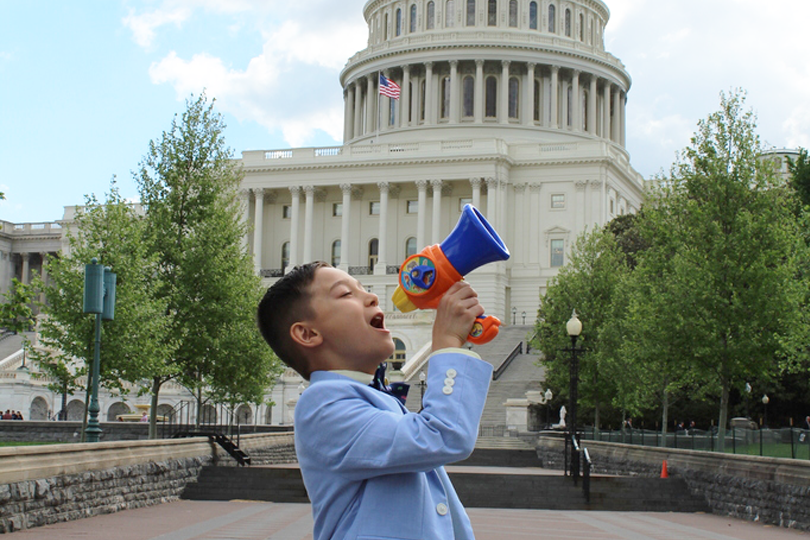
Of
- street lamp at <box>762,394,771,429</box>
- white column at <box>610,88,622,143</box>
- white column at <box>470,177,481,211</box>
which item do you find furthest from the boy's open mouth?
white column at <box>610,88,622,143</box>

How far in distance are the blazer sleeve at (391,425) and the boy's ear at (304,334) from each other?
0.67 feet

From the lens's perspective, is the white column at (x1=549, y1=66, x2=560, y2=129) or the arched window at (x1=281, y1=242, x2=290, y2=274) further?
the white column at (x1=549, y1=66, x2=560, y2=129)

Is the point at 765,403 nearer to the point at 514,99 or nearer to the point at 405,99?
the point at 514,99

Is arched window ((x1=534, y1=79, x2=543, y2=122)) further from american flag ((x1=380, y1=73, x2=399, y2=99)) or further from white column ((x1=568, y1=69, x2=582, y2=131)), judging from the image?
american flag ((x1=380, y1=73, x2=399, y2=99))

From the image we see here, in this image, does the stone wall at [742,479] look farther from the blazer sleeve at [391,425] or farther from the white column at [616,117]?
A: the white column at [616,117]

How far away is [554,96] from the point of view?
104875 millimetres

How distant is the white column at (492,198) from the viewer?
86.4 metres

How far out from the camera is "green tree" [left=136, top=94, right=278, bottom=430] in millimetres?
31469

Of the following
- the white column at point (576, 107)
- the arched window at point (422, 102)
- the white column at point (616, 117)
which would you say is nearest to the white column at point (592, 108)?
the white column at point (576, 107)

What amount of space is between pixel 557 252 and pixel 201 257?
5874cm

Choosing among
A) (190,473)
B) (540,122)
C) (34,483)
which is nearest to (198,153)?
(190,473)

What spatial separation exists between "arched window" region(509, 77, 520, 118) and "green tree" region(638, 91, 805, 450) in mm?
77119

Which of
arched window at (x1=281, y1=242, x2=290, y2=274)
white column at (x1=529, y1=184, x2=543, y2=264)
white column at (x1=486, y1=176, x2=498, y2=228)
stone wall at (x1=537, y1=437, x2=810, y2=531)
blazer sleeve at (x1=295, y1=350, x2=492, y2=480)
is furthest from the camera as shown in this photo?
arched window at (x1=281, y1=242, x2=290, y2=274)

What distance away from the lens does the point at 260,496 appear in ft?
76.3
